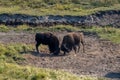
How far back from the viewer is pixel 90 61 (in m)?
24.4

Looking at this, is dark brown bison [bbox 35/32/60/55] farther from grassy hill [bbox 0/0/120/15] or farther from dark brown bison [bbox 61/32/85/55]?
grassy hill [bbox 0/0/120/15]

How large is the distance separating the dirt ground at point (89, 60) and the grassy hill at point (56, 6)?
734 cm

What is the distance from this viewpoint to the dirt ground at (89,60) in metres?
22.4

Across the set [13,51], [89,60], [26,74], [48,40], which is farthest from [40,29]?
[26,74]

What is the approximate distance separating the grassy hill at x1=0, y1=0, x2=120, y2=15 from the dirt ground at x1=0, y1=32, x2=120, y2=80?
7338 millimetres

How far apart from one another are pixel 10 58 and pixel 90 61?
3.84 m

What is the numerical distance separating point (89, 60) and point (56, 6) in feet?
47.3

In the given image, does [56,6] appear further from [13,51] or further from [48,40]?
[13,51]

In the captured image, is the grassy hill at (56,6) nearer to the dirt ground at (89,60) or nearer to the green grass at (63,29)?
the green grass at (63,29)

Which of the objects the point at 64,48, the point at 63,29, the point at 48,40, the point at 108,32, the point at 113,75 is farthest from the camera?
the point at 63,29

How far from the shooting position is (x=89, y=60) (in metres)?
24.6

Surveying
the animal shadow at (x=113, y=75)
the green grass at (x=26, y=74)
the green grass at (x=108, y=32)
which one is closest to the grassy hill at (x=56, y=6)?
the green grass at (x=108, y=32)

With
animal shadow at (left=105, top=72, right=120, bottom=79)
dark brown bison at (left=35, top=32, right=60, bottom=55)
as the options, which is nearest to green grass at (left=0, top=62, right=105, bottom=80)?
animal shadow at (left=105, top=72, right=120, bottom=79)

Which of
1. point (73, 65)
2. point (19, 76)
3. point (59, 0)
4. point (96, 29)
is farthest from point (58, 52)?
point (59, 0)
